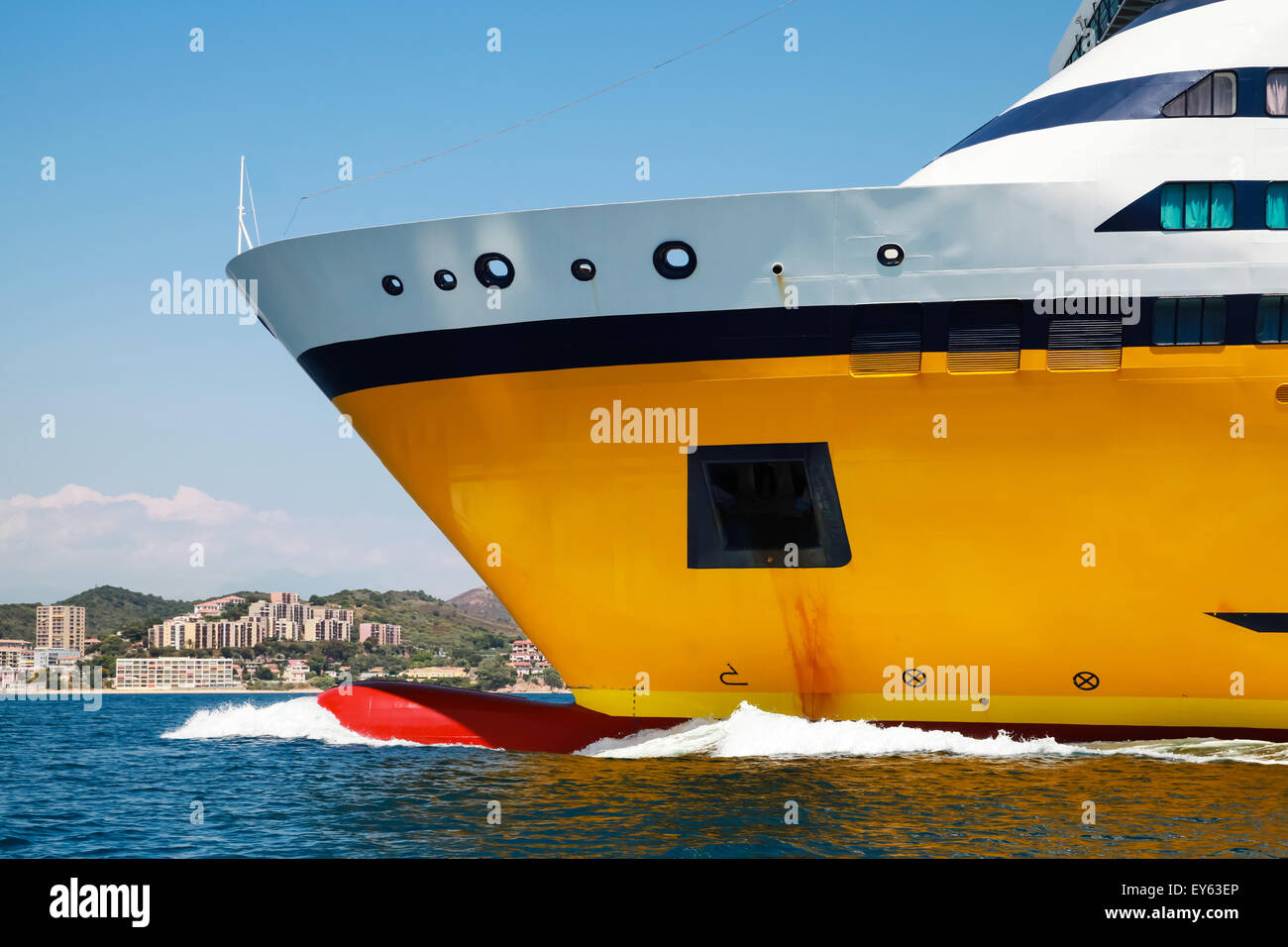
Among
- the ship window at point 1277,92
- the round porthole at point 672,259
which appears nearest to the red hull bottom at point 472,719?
the round porthole at point 672,259

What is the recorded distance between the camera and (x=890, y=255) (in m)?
11.7

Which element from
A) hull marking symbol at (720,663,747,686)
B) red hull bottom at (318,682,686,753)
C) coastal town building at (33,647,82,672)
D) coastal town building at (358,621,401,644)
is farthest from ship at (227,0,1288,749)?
coastal town building at (33,647,82,672)

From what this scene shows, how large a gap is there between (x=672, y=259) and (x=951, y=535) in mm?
4453

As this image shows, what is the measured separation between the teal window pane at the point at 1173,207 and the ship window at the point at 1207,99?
1.21 m

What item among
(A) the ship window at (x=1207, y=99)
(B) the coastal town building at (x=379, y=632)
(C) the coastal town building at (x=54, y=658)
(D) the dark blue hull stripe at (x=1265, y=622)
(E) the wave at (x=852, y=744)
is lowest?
(C) the coastal town building at (x=54, y=658)

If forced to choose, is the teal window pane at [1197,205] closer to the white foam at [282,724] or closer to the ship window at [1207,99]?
the ship window at [1207,99]

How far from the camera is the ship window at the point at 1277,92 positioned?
39.9 feet

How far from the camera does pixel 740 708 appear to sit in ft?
41.5

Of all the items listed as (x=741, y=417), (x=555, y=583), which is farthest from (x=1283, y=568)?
(x=555, y=583)

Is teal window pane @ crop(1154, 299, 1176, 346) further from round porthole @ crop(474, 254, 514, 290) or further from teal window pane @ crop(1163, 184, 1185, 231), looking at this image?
round porthole @ crop(474, 254, 514, 290)

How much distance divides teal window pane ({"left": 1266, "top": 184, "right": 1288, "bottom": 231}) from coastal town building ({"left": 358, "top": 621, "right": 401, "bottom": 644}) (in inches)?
5013

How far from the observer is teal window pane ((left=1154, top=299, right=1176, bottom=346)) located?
11.4 metres

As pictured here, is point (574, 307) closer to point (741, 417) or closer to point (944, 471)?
point (741, 417)

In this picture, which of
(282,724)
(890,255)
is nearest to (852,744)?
(890,255)
